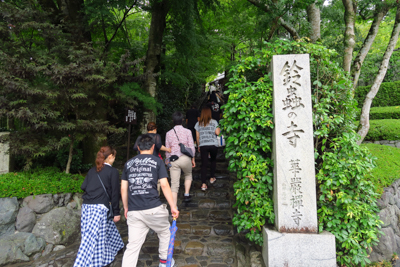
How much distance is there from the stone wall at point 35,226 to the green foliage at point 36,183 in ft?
0.37

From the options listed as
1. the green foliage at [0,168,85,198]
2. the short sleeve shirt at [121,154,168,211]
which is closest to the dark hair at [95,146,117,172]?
the short sleeve shirt at [121,154,168,211]

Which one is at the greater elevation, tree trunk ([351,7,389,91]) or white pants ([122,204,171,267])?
tree trunk ([351,7,389,91])

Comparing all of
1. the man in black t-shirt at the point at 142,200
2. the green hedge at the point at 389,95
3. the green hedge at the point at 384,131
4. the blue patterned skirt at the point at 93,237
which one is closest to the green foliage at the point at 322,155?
the man in black t-shirt at the point at 142,200

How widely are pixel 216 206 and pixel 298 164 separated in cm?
271

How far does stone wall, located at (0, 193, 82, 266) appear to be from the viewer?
14.0ft

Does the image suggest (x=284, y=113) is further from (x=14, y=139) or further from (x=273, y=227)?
(x=14, y=139)

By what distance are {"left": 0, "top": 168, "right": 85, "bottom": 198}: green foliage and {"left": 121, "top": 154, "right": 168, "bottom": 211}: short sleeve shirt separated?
252cm

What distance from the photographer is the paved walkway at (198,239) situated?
13.5ft

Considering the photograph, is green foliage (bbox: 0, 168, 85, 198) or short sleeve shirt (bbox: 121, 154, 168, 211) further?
green foliage (bbox: 0, 168, 85, 198)

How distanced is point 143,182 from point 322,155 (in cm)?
275

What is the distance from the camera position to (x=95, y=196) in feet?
12.2

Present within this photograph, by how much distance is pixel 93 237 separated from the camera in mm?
3643

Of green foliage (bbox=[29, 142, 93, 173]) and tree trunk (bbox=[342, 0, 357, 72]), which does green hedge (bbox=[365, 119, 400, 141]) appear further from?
green foliage (bbox=[29, 142, 93, 173])

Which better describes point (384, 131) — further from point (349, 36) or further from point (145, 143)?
point (145, 143)
